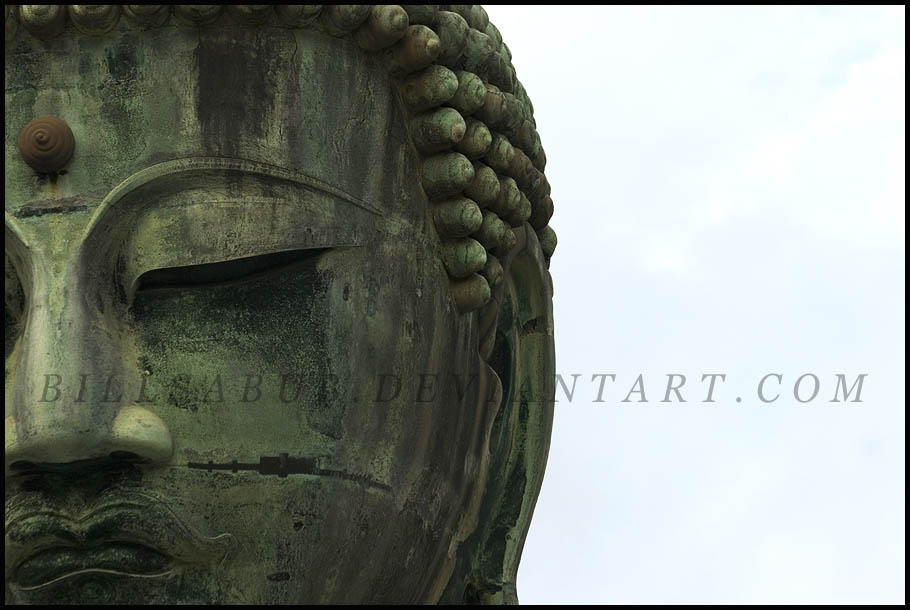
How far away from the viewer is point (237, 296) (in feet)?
21.9

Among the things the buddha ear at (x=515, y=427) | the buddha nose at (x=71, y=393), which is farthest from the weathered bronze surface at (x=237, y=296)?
the buddha ear at (x=515, y=427)

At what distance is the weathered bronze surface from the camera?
255 inches

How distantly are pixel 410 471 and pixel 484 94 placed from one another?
143cm

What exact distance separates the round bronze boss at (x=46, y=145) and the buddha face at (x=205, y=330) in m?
0.05

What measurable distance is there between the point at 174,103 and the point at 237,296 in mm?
706

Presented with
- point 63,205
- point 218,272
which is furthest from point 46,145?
point 218,272

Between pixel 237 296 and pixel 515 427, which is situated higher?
pixel 515 427

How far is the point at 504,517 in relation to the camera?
810 centimetres

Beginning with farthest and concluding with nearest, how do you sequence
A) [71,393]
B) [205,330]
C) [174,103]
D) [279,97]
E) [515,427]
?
1. [515,427]
2. [279,97]
3. [174,103]
4. [205,330]
5. [71,393]

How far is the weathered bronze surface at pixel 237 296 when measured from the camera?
6.49 meters

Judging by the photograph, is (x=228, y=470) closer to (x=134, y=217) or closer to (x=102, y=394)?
(x=102, y=394)

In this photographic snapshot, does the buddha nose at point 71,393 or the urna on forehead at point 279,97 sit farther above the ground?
the urna on forehead at point 279,97

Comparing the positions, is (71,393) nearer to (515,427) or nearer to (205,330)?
(205,330)

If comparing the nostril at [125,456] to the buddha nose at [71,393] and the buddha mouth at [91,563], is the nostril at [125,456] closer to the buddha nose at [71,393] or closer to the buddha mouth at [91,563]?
the buddha nose at [71,393]
